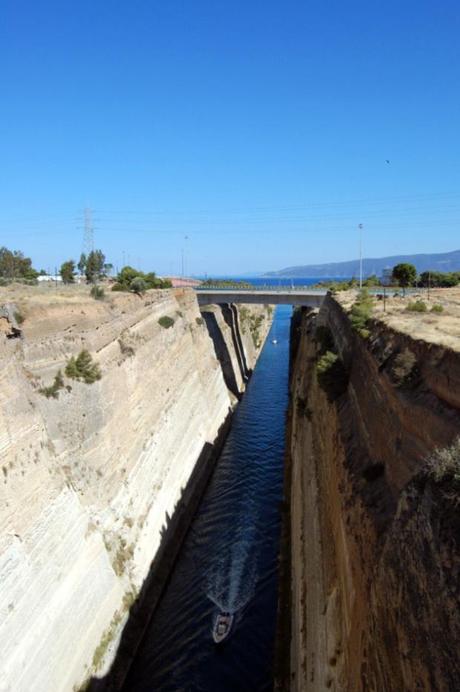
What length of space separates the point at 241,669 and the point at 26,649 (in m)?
6.69

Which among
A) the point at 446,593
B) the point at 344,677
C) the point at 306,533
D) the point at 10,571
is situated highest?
the point at 446,593

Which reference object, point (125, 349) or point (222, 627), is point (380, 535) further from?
point (125, 349)

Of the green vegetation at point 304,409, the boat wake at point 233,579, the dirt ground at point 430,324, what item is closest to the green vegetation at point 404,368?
the dirt ground at point 430,324

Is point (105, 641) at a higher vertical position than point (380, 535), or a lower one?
lower

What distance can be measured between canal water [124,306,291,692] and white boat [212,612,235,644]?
0.58ft

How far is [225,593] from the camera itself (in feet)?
58.9

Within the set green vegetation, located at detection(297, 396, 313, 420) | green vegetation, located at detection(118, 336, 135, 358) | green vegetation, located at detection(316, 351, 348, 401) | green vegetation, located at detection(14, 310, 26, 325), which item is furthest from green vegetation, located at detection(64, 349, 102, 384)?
green vegetation, located at detection(297, 396, 313, 420)

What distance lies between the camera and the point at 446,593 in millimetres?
6730

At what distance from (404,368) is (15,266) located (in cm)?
4600

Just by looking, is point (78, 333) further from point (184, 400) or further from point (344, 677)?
point (344, 677)

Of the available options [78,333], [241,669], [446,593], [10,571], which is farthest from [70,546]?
[446,593]

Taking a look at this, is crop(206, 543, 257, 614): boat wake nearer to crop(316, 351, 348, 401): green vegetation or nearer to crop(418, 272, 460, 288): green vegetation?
crop(316, 351, 348, 401): green vegetation

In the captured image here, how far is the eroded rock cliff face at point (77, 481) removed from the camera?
470 inches

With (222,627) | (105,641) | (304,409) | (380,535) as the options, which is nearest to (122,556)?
(105,641)
